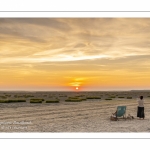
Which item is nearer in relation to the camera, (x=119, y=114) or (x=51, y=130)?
(x=51, y=130)

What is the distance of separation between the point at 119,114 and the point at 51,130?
5.68m
